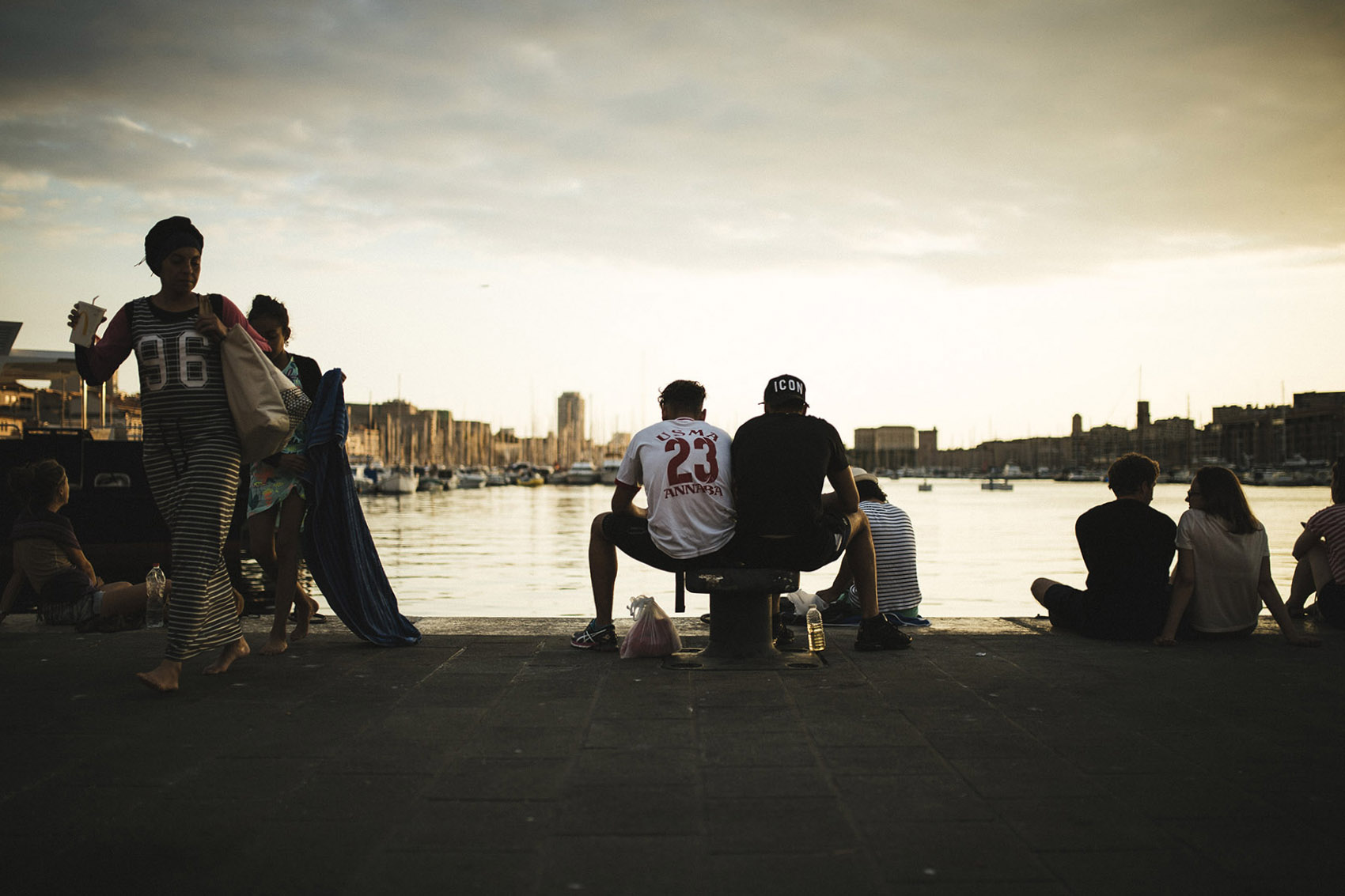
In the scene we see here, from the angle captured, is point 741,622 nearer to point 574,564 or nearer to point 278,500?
point 278,500

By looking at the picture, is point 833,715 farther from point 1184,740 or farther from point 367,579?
point 367,579

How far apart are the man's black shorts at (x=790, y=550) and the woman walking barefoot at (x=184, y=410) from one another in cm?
258

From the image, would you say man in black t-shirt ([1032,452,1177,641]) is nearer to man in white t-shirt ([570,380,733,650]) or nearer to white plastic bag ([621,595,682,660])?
man in white t-shirt ([570,380,733,650])

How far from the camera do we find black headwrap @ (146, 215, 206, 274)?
455 centimetres

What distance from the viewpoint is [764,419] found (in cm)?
519

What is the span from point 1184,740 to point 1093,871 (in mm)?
1480

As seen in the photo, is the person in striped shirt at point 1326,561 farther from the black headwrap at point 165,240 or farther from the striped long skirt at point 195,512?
the black headwrap at point 165,240

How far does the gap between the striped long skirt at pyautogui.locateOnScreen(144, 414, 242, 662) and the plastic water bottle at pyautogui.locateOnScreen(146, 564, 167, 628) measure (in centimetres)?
190

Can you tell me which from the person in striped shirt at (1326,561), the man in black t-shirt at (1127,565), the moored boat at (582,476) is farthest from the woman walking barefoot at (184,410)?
the moored boat at (582,476)

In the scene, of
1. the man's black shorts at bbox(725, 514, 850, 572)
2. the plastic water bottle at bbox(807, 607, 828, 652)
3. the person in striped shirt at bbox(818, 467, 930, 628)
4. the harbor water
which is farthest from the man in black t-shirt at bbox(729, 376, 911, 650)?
the harbor water

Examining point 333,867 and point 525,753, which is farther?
point 525,753

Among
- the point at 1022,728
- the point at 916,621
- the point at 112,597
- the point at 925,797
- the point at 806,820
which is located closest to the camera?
the point at 806,820

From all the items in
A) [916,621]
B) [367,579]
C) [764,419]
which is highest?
[764,419]

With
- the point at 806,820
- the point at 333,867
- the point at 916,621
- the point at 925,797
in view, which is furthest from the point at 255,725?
the point at 916,621
